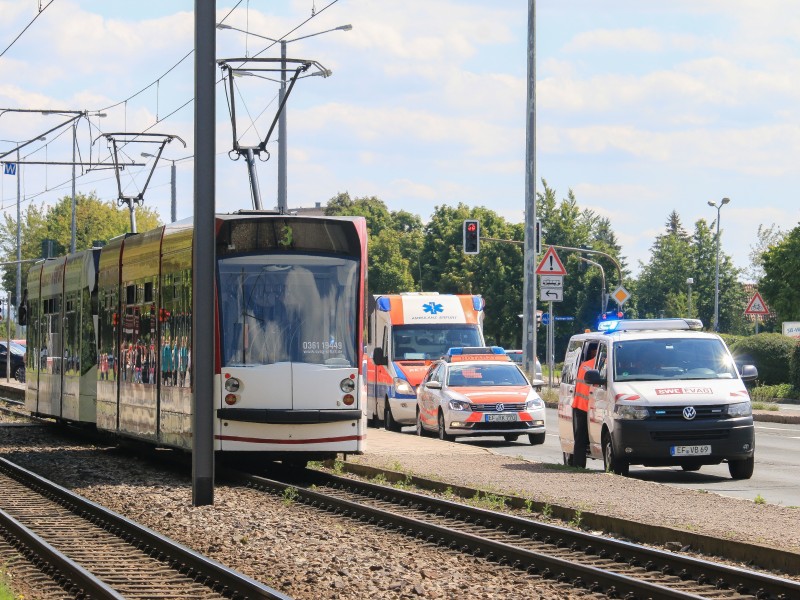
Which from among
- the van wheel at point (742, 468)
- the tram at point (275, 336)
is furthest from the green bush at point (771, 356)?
the tram at point (275, 336)

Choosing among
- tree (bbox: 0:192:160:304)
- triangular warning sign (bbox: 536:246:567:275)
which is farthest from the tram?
tree (bbox: 0:192:160:304)

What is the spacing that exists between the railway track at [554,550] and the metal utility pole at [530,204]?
2281 cm

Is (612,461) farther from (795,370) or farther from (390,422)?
(795,370)

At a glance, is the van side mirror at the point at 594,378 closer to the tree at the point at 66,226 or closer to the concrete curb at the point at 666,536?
the concrete curb at the point at 666,536

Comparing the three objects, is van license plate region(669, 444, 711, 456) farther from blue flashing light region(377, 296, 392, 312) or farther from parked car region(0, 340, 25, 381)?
parked car region(0, 340, 25, 381)

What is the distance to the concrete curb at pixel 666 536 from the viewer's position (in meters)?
11.3

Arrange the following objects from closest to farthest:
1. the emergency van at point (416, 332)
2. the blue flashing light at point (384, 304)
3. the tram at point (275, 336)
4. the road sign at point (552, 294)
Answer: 1. the tram at point (275, 336)
2. the emergency van at point (416, 332)
3. the blue flashing light at point (384, 304)
4. the road sign at point (552, 294)

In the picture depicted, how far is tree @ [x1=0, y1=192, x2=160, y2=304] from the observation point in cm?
10900

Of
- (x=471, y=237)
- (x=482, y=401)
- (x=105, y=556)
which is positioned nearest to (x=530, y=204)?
(x=471, y=237)

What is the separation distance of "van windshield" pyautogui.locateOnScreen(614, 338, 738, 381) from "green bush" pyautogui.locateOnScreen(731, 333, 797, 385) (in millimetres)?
30472

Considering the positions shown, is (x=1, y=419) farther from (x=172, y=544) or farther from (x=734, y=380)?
(x=172, y=544)

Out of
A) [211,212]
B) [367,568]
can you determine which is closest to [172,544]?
[367,568]

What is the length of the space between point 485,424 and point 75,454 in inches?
282

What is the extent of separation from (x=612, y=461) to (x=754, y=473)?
2726 mm
